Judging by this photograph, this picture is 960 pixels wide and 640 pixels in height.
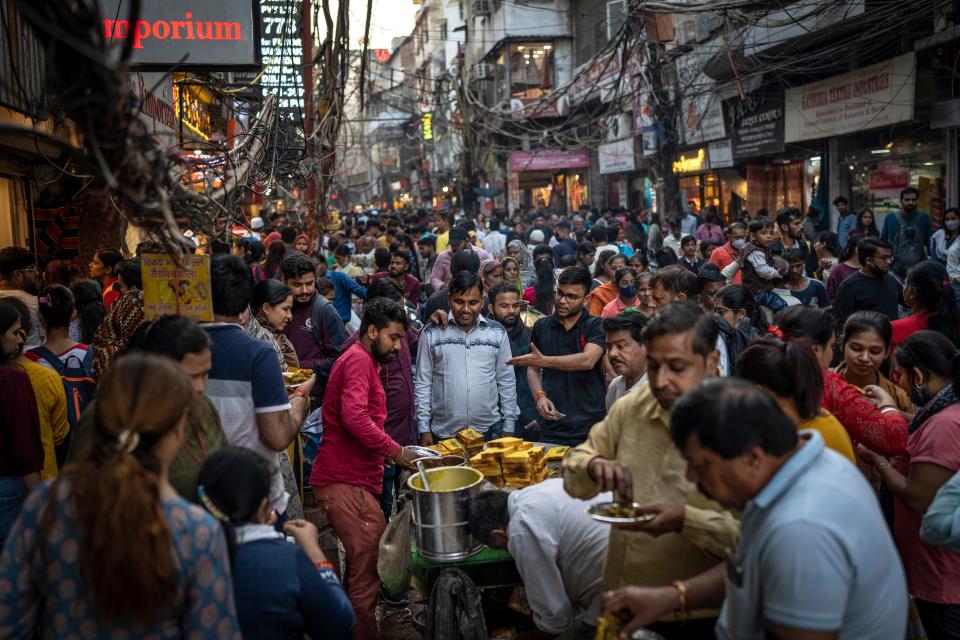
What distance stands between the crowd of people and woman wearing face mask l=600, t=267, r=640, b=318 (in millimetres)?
41

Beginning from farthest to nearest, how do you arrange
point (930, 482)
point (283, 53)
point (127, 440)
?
point (283, 53) < point (930, 482) < point (127, 440)

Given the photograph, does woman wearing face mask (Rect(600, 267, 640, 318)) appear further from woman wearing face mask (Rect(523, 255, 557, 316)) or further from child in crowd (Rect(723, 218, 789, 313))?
woman wearing face mask (Rect(523, 255, 557, 316))

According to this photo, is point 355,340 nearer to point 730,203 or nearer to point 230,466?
point 230,466

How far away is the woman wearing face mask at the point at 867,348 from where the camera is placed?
4.41 m

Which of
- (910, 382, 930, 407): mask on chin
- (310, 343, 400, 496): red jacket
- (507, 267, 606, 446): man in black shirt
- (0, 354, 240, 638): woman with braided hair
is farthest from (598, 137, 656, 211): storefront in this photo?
(0, 354, 240, 638): woman with braided hair

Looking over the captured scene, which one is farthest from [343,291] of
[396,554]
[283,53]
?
[396,554]

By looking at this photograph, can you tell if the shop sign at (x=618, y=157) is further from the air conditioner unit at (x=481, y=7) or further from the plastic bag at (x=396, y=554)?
the plastic bag at (x=396, y=554)

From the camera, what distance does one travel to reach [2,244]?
1038cm

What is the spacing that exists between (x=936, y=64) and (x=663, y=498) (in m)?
12.3

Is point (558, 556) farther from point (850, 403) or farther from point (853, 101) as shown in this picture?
point (853, 101)

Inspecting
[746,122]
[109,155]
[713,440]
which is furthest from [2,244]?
[746,122]

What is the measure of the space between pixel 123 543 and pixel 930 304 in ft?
18.8

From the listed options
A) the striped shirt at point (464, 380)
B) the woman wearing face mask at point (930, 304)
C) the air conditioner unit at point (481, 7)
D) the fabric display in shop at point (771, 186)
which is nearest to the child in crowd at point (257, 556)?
the striped shirt at point (464, 380)

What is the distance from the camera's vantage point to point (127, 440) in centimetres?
225
